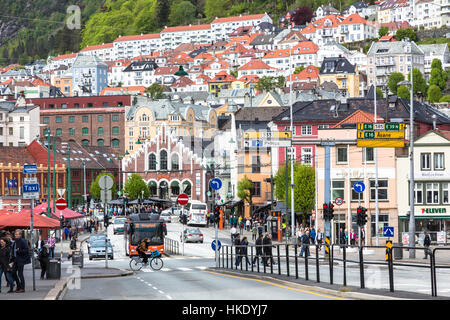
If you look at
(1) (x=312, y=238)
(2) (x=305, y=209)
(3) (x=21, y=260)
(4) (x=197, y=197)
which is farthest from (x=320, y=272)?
(4) (x=197, y=197)

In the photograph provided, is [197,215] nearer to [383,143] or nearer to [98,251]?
[98,251]

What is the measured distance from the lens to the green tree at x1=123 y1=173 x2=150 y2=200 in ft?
394

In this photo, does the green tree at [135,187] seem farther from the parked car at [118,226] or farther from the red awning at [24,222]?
the red awning at [24,222]

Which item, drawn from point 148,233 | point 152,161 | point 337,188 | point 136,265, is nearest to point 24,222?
point 136,265

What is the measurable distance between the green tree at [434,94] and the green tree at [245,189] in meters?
88.2

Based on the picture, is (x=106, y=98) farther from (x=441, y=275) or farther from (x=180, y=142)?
(x=441, y=275)

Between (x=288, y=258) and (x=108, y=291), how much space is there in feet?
20.3

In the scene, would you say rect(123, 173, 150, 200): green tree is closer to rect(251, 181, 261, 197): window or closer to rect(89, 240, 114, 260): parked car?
rect(251, 181, 261, 197): window

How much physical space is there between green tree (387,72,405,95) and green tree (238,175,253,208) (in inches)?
3800

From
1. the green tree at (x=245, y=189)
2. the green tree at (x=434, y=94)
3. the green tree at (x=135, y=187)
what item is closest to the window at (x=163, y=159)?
the green tree at (x=135, y=187)

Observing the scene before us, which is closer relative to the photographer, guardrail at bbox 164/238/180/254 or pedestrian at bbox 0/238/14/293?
pedestrian at bbox 0/238/14/293

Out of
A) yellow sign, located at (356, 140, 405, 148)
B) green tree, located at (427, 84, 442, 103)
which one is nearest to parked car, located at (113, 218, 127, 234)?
yellow sign, located at (356, 140, 405, 148)

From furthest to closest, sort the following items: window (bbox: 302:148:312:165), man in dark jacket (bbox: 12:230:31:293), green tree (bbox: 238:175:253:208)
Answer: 1. green tree (bbox: 238:175:253:208)
2. window (bbox: 302:148:312:165)
3. man in dark jacket (bbox: 12:230:31:293)

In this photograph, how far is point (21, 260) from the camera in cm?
2634
